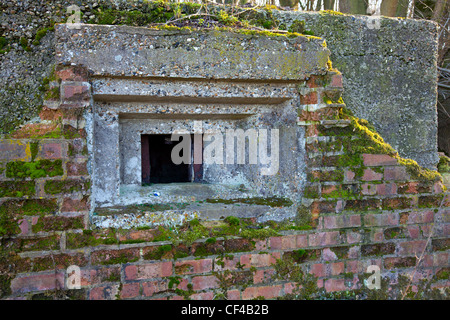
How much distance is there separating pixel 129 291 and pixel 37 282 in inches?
19.2

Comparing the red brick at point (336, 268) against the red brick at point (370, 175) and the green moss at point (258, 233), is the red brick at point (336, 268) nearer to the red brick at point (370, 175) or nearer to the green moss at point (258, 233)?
the green moss at point (258, 233)

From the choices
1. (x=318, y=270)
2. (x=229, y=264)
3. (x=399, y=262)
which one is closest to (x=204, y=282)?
(x=229, y=264)

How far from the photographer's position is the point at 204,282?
205 cm

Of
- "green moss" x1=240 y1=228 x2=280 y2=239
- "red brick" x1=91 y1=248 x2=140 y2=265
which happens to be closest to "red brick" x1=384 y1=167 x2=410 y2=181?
"green moss" x1=240 y1=228 x2=280 y2=239

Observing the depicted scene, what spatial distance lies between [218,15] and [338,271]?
1893 mm

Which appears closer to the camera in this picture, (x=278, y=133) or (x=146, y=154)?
(x=278, y=133)

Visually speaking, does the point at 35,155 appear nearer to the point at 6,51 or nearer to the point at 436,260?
the point at 6,51

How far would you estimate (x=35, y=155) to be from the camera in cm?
182

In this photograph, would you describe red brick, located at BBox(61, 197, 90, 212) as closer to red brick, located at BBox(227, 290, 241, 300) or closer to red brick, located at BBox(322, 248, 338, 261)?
red brick, located at BBox(227, 290, 241, 300)

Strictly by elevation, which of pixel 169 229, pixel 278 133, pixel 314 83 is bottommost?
pixel 169 229

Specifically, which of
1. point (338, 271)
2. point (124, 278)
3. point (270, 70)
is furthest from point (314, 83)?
point (124, 278)

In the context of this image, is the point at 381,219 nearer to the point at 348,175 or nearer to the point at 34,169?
the point at 348,175

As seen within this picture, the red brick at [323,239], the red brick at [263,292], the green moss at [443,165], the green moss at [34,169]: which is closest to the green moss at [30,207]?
the green moss at [34,169]

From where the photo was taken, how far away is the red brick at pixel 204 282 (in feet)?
6.66
